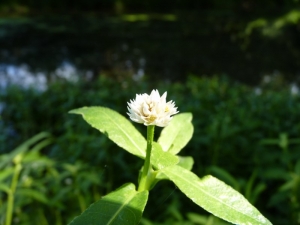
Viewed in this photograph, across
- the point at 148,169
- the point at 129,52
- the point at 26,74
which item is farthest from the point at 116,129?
the point at 129,52

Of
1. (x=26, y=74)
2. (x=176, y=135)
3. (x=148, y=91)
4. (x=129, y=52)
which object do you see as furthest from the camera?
(x=129, y=52)

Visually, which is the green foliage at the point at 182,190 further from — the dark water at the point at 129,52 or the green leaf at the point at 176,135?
the dark water at the point at 129,52

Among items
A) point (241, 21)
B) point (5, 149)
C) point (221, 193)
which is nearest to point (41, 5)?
point (241, 21)

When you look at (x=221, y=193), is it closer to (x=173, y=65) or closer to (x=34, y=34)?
(x=173, y=65)

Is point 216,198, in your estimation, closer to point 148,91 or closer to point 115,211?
→ point 115,211

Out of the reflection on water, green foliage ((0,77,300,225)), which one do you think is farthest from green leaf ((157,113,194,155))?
the reflection on water

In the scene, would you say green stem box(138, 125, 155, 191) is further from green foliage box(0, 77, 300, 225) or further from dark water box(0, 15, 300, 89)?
dark water box(0, 15, 300, 89)

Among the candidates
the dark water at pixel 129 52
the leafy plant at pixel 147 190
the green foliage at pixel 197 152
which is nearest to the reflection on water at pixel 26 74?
the dark water at pixel 129 52
